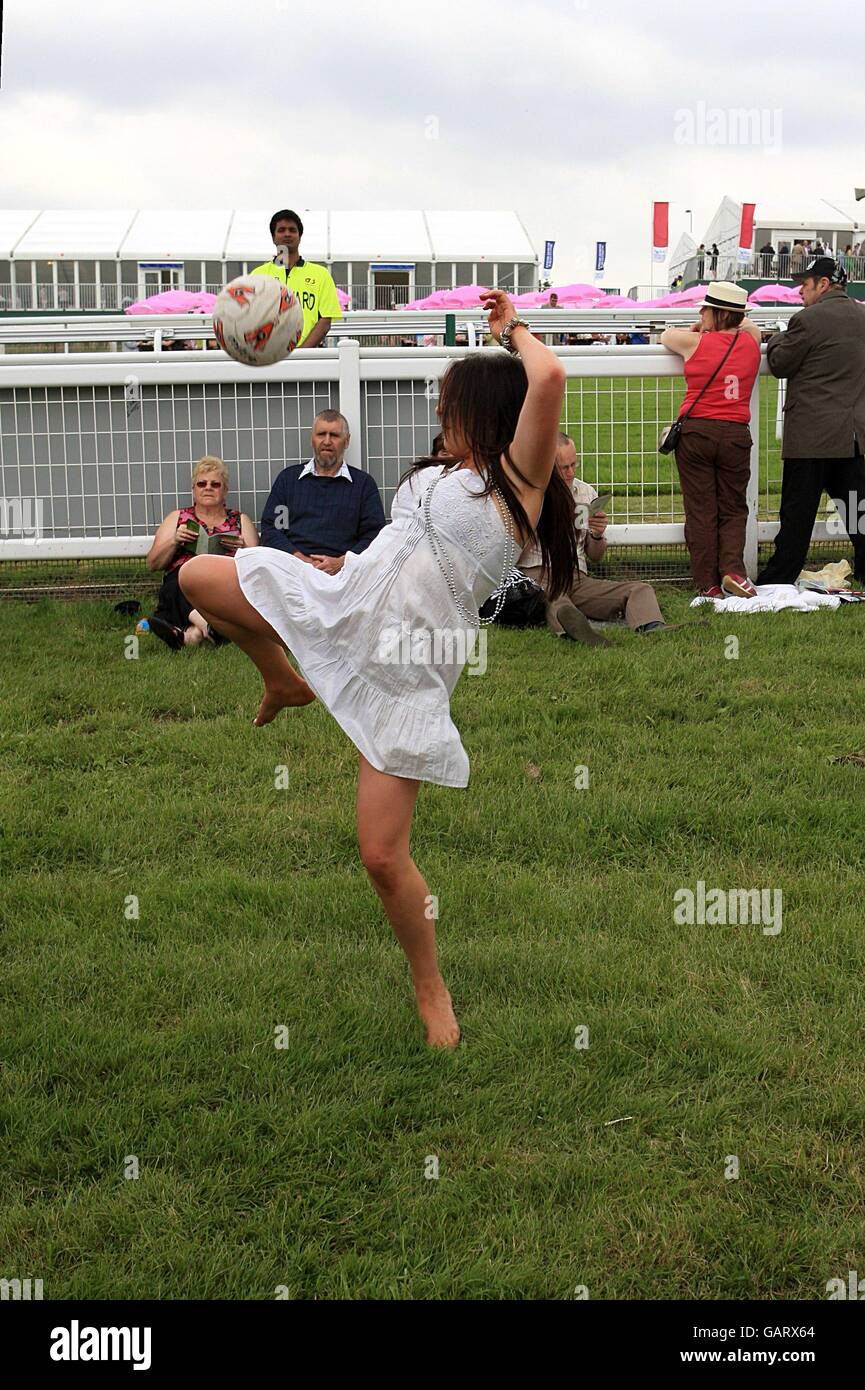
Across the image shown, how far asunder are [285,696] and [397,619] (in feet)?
1.71

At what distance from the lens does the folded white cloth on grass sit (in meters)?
8.58

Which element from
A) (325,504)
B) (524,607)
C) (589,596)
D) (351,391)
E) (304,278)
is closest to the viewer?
(524,607)

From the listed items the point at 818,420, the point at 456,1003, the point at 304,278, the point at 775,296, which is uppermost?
the point at 775,296

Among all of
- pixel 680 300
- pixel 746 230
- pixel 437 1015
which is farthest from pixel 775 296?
pixel 437 1015

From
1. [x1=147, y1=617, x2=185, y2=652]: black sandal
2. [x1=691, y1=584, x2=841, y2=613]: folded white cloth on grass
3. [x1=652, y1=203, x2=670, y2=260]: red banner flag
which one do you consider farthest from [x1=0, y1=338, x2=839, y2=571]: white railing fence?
[x1=652, y1=203, x2=670, y2=260]: red banner flag

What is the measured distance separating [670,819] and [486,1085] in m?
2.04

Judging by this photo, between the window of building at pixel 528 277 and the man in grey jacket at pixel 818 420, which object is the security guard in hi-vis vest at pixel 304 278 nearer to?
the man in grey jacket at pixel 818 420

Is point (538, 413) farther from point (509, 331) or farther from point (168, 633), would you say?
point (168, 633)

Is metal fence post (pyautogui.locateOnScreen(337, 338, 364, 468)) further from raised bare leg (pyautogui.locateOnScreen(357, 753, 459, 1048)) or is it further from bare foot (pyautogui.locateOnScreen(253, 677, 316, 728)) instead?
raised bare leg (pyautogui.locateOnScreen(357, 753, 459, 1048))

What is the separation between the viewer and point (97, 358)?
927 cm

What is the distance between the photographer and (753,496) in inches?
376

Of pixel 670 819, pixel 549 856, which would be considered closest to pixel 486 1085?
pixel 549 856
